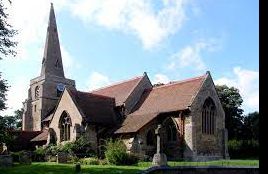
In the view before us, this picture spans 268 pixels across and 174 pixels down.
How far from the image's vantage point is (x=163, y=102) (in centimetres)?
3609

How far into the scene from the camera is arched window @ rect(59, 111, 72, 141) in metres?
38.2

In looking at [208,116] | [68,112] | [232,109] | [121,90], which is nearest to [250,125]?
[232,109]

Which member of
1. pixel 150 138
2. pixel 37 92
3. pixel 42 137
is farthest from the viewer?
pixel 37 92

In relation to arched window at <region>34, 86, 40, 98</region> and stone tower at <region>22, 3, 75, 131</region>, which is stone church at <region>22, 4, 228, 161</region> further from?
arched window at <region>34, 86, 40, 98</region>

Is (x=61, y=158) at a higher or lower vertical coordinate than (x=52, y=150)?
lower

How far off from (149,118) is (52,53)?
22843mm

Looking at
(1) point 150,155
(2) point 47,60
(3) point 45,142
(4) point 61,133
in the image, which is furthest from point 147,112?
(2) point 47,60

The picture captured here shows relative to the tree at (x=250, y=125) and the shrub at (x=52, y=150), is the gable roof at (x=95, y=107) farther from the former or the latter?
the tree at (x=250, y=125)

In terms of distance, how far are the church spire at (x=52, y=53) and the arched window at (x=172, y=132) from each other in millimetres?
22096

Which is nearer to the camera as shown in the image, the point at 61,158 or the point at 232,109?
the point at 61,158

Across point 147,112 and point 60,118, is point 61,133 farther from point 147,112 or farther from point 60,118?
point 147,112

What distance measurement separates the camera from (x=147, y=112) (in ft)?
119

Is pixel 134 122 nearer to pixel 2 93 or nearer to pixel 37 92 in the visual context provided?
pixel 2 93

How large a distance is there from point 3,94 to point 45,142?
21812 millimetres
